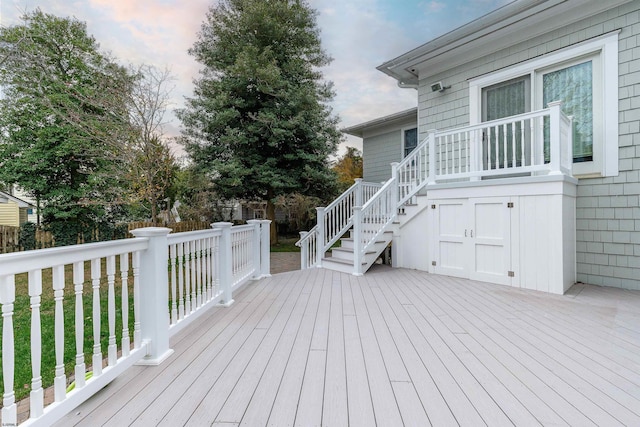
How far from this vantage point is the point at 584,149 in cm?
491

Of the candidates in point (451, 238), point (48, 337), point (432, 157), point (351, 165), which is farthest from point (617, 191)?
point (351, 165)

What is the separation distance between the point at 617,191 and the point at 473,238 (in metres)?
2.04

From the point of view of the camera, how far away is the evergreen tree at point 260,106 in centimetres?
1056

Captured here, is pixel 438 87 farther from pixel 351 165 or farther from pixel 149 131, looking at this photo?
pixel 351 165

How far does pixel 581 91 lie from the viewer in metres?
4.90

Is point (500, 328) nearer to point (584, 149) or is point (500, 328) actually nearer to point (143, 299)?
point (143, 299)

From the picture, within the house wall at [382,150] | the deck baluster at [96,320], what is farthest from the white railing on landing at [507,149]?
the deck baluster at [96,320]

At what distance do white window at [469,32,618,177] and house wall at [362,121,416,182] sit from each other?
4.13m

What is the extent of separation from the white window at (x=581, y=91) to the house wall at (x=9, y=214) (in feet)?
68.0

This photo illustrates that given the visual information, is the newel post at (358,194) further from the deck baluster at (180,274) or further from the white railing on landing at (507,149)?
the deck baluster at (180,274)

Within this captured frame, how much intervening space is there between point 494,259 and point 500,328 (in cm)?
212

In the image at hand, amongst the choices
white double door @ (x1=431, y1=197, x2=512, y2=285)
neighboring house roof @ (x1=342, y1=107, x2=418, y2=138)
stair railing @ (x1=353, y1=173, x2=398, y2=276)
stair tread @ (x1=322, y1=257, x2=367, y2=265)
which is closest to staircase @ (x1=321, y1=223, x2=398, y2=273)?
stair tread @ (x1=322, y1=257, x2=367, y2=265)

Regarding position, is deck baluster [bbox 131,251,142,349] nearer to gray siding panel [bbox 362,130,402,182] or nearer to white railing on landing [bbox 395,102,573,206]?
white railing on landing [bbox 395,102,573,206]

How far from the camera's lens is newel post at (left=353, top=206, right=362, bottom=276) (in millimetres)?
5660
